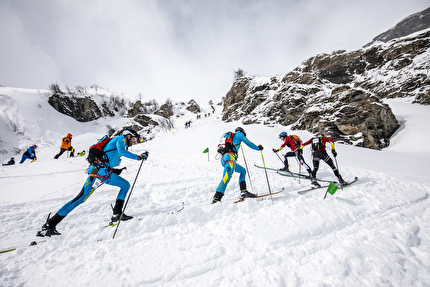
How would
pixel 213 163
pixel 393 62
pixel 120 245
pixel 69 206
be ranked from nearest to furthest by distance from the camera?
pixel 120 245 < pixel 69 206 < pixel 213 163 < pixel 393 62

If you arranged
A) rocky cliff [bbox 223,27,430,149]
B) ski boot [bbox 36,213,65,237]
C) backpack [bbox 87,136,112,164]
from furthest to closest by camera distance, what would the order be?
rocky cliff [bbox 223,27,430,149]
backpack [bbox 87,136,112,164]
ski boot [bbox 36,213,65,237]

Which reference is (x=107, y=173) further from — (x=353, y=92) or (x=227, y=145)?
(x=353, y=92)

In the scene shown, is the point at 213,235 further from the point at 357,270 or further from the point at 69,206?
the point at 69,206

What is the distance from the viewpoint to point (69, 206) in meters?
2.87

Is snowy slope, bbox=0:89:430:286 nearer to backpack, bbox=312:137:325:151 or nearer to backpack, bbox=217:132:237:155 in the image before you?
backpack, bbox=217:132:237:155

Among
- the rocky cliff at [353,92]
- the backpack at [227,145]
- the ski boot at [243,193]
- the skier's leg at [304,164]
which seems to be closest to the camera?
the ski boot at [243,193]

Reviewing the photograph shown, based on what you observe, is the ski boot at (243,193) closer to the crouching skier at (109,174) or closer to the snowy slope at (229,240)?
the snowy slope at (229,240)

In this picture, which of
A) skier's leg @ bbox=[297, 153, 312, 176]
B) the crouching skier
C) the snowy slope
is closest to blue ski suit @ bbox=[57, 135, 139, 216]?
the crouching skier

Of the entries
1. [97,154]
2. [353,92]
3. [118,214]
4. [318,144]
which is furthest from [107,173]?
[353,92]

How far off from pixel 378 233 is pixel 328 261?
1369 millimetres

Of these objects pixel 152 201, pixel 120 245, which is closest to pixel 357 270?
pixel 120 245

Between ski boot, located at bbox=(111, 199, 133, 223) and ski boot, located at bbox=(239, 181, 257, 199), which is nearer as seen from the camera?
ski boot, located at bbox=(111, 199, 133, 223)

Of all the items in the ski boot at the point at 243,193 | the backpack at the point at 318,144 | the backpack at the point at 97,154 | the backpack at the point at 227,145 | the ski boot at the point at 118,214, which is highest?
the backpack at the point at 97,154

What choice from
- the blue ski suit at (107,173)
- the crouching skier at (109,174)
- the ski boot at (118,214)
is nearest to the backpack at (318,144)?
the crouching skier at (109,174)
